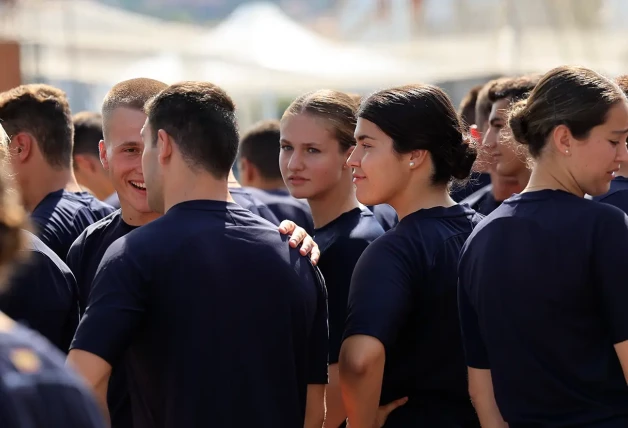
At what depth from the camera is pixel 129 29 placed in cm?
1381

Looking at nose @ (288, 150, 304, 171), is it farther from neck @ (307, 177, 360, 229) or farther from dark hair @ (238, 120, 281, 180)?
dark hair @ (238, 120, 281, 180)

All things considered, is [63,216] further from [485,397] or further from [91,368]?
[485,397]

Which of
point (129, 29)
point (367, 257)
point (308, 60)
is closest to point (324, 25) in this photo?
point (308, 60)

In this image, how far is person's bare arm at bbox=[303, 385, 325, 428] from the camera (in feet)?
10.4

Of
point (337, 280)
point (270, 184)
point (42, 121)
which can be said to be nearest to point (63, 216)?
point (42, 121)

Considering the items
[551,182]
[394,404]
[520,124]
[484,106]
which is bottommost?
[394,404]

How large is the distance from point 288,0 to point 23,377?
16.0 meters

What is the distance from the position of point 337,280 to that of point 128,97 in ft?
3.94

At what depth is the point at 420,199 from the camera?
11.1 ft

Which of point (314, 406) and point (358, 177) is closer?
point (314, 406)

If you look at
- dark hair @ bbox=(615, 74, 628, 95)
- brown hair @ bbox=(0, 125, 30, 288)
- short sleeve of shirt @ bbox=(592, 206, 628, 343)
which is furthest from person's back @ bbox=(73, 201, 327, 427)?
dark hair @ bbox=(615, 74, 628, 95)

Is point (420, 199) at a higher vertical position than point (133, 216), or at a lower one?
higher

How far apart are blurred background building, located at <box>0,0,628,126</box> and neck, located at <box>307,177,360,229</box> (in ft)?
24.2

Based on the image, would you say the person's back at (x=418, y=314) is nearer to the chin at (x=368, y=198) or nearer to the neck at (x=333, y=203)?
the chin at (x=368, y=198)
